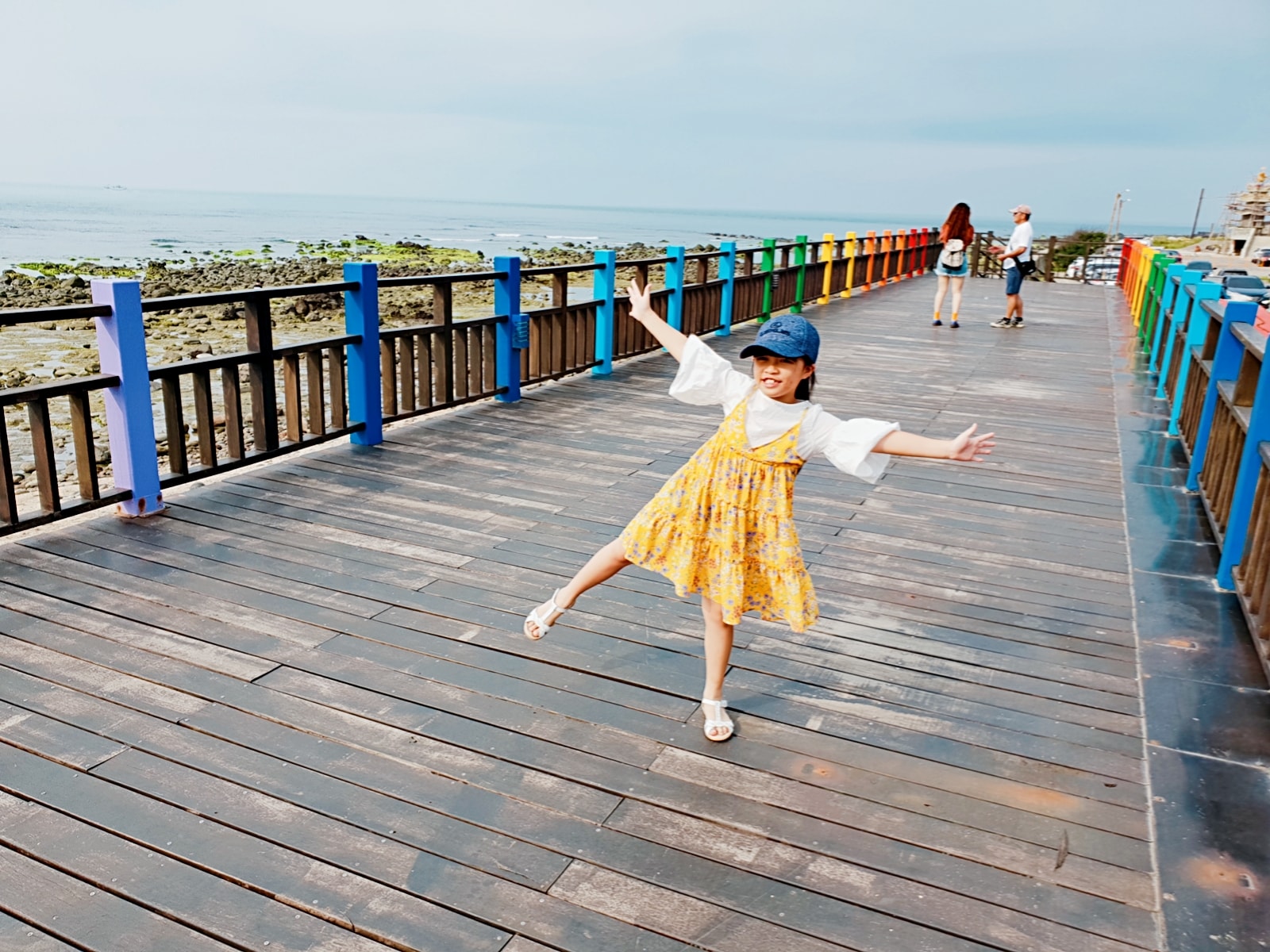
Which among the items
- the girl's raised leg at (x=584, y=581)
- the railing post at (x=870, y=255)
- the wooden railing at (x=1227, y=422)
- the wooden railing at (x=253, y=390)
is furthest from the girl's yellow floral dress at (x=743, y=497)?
the railing post at (x=870, y=255)

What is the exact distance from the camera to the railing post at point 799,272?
49.7 feet

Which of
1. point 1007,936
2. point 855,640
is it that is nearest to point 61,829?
point 1007,936

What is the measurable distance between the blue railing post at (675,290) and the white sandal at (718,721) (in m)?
7.87

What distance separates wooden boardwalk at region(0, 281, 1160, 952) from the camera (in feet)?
7.41

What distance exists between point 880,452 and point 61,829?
2.34m

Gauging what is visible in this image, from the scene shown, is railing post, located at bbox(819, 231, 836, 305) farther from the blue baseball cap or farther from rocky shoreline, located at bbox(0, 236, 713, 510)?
the blue baseball cap

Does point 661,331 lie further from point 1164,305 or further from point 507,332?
point 1164,305

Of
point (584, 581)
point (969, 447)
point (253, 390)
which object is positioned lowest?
point (584, 581)

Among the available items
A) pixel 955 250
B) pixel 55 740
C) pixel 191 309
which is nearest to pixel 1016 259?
pixel 955 250

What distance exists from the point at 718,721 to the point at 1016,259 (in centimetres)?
1174

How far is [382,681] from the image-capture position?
3285 millimetres

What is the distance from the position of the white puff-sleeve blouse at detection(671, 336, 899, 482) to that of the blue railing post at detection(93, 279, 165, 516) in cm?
297

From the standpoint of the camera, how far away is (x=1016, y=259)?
13.1m

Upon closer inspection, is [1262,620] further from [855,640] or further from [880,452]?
[880,452]
